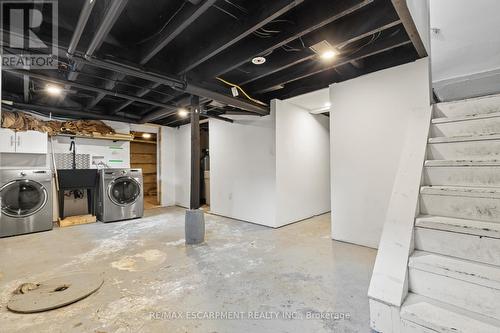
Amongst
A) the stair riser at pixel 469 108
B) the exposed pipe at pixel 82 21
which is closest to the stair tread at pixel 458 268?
the stair riser at pixel 469 108

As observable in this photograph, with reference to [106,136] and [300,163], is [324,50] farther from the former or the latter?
[106,136]

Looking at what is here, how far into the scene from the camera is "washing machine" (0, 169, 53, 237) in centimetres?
365

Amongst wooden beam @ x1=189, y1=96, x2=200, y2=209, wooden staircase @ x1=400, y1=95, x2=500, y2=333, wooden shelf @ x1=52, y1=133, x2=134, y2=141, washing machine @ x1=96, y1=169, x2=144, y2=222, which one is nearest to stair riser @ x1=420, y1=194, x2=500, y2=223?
wooden staircase @ x1=400, y1=95, x2=500, y2=333

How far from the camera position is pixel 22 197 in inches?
152

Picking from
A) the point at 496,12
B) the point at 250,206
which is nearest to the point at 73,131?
the point at 250,206

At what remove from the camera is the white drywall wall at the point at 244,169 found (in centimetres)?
421

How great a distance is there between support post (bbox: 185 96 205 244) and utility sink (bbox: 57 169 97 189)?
2864 mm

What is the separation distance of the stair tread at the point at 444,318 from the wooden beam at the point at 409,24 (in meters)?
2.04

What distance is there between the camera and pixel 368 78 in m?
3.13

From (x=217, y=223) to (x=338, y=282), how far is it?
272cm

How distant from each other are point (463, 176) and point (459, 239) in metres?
0.57

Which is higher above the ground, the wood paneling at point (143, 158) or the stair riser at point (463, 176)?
the wood paneling at point (143, 158)

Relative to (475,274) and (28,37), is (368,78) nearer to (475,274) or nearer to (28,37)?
(475,274)

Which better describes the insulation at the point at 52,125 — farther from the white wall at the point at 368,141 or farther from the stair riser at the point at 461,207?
the stair riser at the point at 461,207
